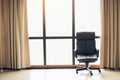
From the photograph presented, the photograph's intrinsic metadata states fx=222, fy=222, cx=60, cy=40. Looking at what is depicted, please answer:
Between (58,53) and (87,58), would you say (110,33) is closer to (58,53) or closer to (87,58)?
(87,58)

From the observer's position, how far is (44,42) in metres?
6.41

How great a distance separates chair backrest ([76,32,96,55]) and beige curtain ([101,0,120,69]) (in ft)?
1.10

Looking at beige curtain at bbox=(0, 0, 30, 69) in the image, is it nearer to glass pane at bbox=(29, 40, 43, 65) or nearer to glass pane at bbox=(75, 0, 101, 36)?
glass pane at bbox=(29, 40, 43, 65)

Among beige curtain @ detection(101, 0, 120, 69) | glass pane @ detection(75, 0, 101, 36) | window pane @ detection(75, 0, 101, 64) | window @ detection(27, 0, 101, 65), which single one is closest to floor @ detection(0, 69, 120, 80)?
beige curtain @ detection(101, 0, 120, 69)

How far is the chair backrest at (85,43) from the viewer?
233 inches

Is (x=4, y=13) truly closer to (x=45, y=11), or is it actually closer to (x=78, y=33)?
(x=45, y=11)

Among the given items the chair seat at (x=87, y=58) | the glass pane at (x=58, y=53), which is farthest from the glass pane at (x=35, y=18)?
the chair seat at (x=87, y=58)

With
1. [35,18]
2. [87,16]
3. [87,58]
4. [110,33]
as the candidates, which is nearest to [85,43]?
Result: [87,58]

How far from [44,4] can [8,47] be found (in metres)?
1.58

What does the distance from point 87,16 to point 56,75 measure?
76.8 inches

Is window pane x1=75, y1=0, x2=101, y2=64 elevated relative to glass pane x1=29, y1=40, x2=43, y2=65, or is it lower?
elevated

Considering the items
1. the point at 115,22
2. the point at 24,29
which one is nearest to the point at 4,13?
the point at 24,29

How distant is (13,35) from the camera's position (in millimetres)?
6145

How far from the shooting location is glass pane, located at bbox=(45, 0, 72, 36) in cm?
638
